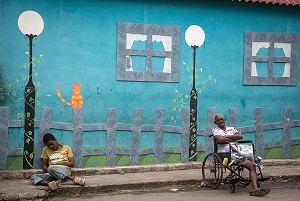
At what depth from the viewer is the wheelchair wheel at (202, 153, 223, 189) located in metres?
8.63

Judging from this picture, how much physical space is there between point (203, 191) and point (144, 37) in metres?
3.33

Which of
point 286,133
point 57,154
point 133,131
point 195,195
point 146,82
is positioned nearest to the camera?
point 195,195

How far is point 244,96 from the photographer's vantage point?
1117cm

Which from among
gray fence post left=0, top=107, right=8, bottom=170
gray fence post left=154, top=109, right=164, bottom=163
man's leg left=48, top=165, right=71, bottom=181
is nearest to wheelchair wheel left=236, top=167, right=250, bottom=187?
gray fence post left=154, top=109, right=164, bottom=163

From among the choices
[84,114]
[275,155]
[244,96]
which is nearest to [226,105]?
[244,96]

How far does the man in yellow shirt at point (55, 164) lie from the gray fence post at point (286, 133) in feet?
16.4

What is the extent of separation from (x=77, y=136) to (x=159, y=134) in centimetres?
171

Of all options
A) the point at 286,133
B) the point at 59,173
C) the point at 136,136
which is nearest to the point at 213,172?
the point at 136,136

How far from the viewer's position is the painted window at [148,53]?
33.1 feet

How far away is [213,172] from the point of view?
8.88 meters

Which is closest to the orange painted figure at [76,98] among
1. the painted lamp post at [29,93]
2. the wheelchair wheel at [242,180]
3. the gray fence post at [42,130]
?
the gray fence post at [42,130]

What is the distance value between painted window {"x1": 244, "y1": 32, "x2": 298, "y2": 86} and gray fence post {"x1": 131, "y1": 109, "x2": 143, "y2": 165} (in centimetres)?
258

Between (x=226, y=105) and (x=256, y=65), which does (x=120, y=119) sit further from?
(x=256, y=65)

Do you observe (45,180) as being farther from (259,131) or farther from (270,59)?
(270,59)
